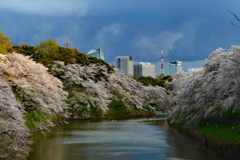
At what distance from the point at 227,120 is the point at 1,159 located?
20.6 meters

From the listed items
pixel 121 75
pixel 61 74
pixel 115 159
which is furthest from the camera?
pixel 121 75

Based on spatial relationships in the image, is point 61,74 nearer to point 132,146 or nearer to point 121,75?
point 121,75

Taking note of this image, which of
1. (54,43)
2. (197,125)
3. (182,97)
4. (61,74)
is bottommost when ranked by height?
(197,125)

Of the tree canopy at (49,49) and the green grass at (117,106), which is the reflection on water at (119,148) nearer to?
the green grass at (117,106)

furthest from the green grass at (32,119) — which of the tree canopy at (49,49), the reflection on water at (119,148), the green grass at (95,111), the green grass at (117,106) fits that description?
the tree canopy at (49,49)

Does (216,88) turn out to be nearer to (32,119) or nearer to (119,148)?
(119,148)

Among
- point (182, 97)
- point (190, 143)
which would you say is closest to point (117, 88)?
point (182, 97)

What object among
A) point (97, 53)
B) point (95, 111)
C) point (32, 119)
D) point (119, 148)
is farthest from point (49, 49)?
point (97, 53)

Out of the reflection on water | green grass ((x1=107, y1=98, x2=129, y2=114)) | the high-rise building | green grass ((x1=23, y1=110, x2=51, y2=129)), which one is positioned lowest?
the reflection on water

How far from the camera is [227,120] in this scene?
25.5 metres

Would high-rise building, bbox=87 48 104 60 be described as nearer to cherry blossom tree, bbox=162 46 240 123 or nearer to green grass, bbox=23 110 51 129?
cherry blossom tree, bbox=162 46 240 123

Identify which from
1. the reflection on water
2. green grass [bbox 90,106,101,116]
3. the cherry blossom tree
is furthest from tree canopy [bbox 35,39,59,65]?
the cherry blossom tree

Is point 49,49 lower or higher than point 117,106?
higher

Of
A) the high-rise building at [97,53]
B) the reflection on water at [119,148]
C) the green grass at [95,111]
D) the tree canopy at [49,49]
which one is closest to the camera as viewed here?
the reflection on water at [119,148]
